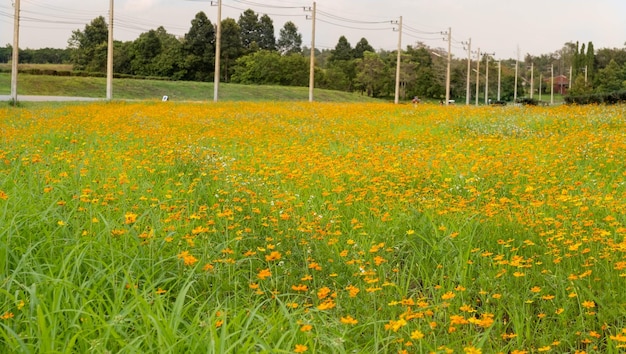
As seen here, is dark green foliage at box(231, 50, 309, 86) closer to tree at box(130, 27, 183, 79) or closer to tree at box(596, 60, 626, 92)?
tree at box(130, 27, 183, 79)

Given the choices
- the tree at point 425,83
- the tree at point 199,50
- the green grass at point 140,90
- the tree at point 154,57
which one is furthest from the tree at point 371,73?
the tree at point 154,57

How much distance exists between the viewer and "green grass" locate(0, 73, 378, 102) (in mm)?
35875

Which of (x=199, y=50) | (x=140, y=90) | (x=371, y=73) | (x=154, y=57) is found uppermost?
(x=199, y=50)

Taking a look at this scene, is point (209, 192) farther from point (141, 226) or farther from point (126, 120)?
point (126, 120)

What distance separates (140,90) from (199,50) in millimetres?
19181

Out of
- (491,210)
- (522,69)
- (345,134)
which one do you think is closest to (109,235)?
(491,210)

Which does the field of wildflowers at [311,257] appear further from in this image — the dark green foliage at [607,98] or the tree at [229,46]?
the tree at [229,46]

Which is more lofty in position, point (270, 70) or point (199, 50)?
point (199, 50)

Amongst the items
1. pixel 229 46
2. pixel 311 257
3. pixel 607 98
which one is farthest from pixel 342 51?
pixel 311 257

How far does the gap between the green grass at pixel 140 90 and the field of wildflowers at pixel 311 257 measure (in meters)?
30.7

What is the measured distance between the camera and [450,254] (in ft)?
12.1

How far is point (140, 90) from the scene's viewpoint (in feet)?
129

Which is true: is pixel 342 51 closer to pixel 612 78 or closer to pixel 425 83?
pixel 425 83

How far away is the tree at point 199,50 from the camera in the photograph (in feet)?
186
